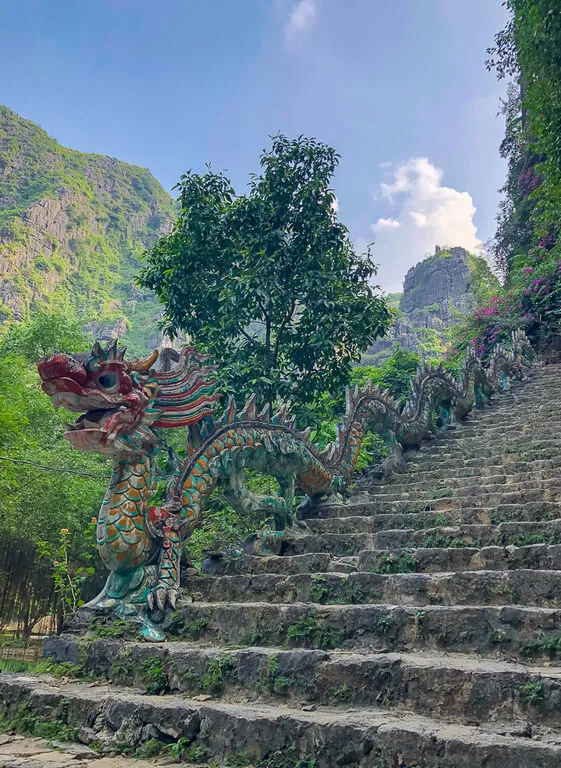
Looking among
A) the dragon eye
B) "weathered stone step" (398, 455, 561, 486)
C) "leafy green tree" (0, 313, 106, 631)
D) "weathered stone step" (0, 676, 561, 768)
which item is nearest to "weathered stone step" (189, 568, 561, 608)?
"weathered stone step" (0, 676, 561, 768)

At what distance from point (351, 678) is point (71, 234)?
6482 centimetres

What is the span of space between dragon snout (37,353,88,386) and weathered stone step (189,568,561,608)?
1.85 metres

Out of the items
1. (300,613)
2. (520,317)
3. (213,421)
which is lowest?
(300,613)

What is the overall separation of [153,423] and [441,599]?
2.48 meters

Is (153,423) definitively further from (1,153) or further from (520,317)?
(1,153)

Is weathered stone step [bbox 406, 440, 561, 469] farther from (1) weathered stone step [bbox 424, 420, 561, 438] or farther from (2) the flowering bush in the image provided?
(2) the flowering bush

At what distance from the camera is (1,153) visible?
205ft

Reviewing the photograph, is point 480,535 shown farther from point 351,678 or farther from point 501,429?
point 501,429

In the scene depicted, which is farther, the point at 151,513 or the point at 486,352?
the point at 486,352

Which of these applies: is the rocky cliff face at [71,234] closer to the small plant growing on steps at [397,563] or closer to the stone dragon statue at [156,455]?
the stone dragon statue at [156,455]

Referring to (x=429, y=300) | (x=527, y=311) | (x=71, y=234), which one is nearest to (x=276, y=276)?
(x=527, y=311)

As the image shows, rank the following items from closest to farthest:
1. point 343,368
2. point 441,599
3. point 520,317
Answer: point 441,599 < point 343,368 < point 520,317

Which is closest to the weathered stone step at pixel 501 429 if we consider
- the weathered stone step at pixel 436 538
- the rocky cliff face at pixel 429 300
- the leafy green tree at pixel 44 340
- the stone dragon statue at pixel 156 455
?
the stone dragon statue at pixel 156 455

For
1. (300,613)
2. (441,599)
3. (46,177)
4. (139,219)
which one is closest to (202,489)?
(300,613)
